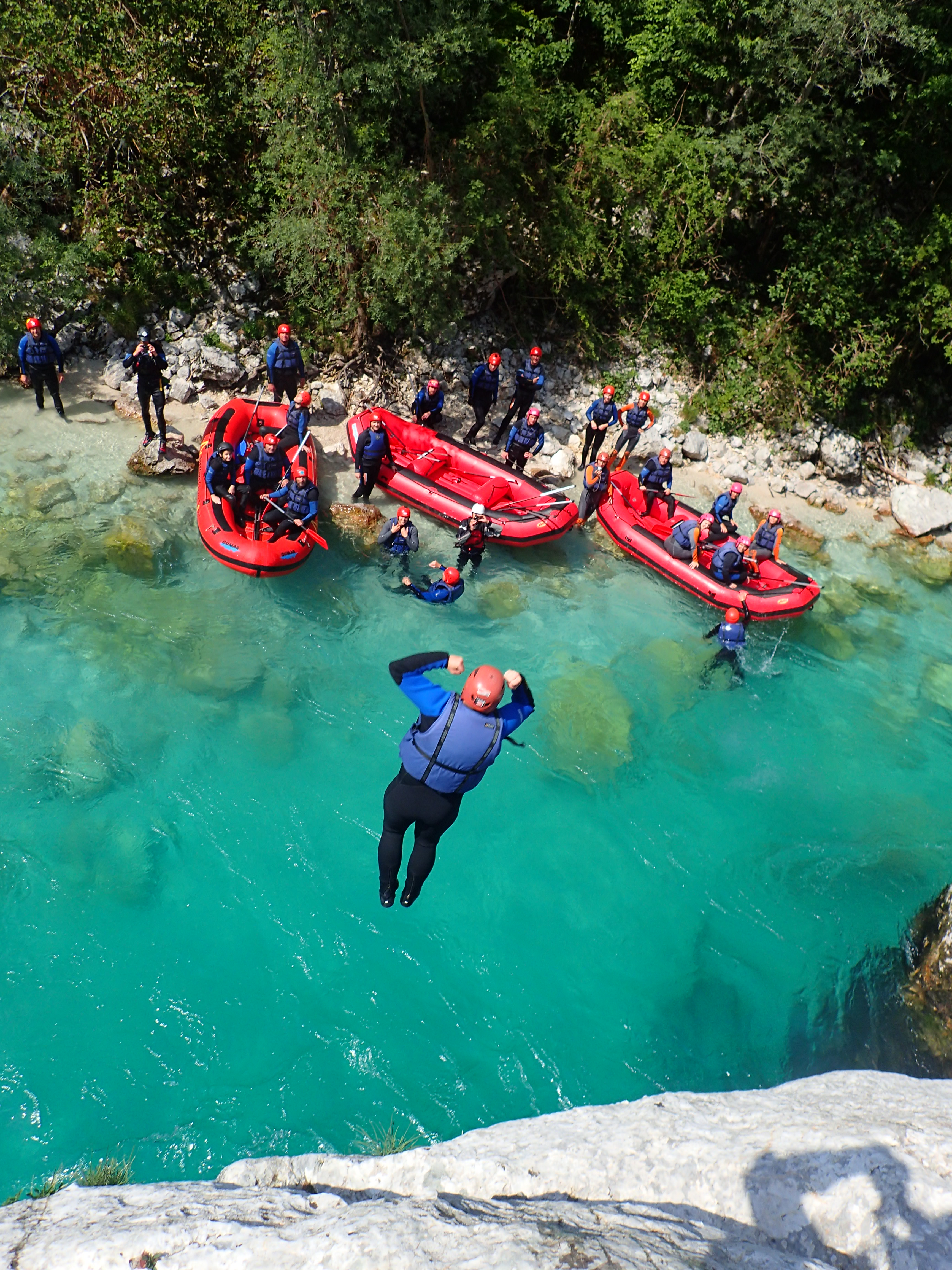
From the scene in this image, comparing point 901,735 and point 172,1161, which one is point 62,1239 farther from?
point 901,735

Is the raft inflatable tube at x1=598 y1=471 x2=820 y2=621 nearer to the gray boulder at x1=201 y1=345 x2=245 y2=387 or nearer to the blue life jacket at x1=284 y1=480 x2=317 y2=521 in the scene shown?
the blue life jacket at x1=284 y1=480 x2=317 y2=521

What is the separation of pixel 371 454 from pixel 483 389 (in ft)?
7.73

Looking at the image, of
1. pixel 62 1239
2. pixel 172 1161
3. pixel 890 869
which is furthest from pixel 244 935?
pixel 890 869

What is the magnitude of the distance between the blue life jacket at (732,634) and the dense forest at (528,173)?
18.7ft

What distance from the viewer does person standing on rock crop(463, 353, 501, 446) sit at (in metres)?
11.0

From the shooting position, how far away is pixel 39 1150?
4820mm

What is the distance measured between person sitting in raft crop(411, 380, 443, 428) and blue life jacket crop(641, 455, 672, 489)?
3.07 m

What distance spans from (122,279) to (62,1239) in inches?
502

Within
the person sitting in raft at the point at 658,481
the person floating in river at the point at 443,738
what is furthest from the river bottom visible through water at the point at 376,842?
the person floating in river at the point at 443,738

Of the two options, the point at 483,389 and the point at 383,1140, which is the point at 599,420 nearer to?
the point at 483,389

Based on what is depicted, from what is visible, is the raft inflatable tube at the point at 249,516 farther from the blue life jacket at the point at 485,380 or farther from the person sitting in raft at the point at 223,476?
the blue life jacket at the point at 485,380

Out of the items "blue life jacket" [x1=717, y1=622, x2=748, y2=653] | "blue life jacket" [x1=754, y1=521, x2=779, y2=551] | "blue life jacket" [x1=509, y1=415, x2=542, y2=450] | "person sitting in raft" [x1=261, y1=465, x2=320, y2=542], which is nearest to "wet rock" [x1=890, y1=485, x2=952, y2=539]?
"blue life jacket" [x1=754, y1=521, x2=779, y2=551]

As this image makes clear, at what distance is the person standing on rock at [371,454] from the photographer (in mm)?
9688

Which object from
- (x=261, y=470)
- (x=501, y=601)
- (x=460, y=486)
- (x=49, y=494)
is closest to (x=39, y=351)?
(x=49, y=494)
